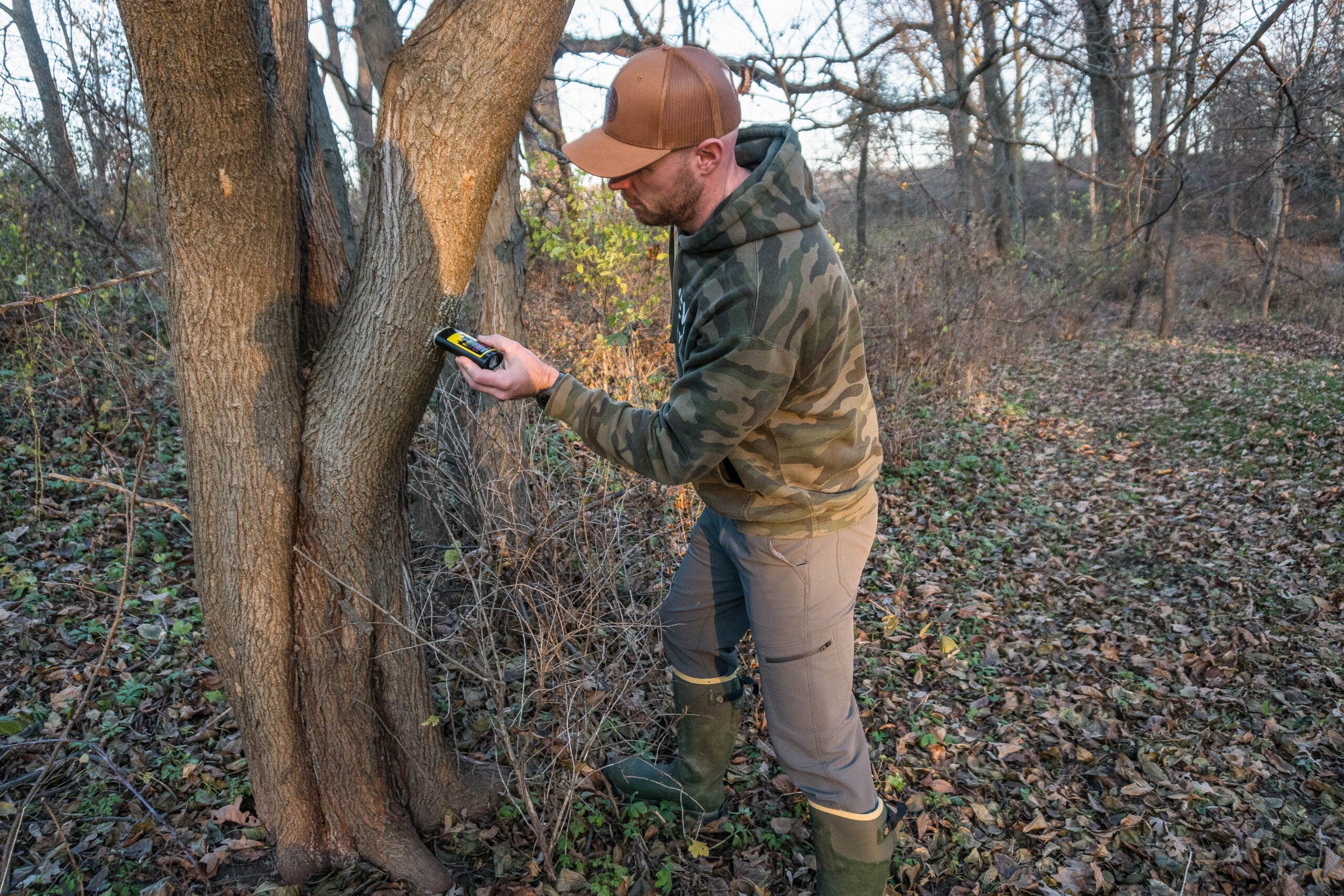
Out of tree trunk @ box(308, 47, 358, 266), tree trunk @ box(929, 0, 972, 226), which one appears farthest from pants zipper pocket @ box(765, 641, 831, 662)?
tree trunk @ box(929, 0, 972, 226)

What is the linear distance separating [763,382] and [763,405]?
0.21 feet

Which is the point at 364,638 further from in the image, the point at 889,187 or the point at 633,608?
the point at 889,187

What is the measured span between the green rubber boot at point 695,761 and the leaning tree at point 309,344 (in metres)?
0.73

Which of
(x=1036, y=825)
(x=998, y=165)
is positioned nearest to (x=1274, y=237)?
(x=998, y=165)

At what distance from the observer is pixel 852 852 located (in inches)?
87.7

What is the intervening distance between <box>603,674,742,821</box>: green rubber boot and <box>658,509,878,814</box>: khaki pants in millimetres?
424

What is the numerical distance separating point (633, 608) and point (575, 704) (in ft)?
1.47

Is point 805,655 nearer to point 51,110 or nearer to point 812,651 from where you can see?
point 812,651

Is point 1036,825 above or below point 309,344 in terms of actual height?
below

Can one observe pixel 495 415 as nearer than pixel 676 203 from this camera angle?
No

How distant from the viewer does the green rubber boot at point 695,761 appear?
8.78 ft

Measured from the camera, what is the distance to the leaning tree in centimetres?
181

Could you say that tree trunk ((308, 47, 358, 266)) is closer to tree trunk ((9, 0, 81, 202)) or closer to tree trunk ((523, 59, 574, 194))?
tree trunk ((523, 59, 574, 194))

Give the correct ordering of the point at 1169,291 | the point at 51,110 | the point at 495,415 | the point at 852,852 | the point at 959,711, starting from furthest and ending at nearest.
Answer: the point at 1169,291 < the point at 51,110 < the point at 495,415 < the point at 959,711 < the point at 852,852
